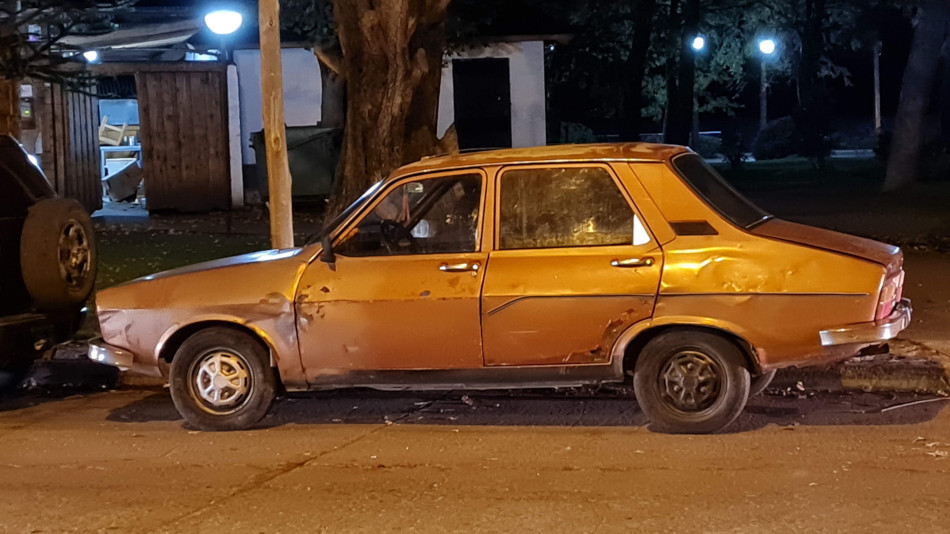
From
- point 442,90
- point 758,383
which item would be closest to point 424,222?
point 758,383

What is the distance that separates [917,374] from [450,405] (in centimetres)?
324

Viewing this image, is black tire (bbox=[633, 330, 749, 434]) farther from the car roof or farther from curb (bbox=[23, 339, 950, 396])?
curb (bbox=[23, 339, 950, 396])

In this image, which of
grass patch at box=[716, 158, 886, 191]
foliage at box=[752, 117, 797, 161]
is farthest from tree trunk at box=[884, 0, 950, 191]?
foliage at box=[752, 117, 797, 161]

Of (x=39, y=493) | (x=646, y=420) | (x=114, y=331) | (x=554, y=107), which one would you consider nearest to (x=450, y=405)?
(x=646, y=420)

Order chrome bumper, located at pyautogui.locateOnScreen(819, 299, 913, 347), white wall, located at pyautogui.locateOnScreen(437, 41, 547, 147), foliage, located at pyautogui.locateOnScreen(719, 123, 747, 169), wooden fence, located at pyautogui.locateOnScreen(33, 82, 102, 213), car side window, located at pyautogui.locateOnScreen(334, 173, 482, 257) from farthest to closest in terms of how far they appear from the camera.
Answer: foliage, located at pyautogui.locateOnScreen(719, 123, 747, 169) → white wall, located at pyautogui.locateOnScreen(437, 41, 547, 147) → wooden fence, located at pyautogui.locateOnScreen(33, 82, 102, 213) → car side window, located at pyautogui.locateOnScreen(334, 173, 482, 257) → chrome bumper, located at pyautogui.locateOnScreen(819, 299, 913, 347)

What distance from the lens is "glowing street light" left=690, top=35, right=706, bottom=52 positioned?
3137cm

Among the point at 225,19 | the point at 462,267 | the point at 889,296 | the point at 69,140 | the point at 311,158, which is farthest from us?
the point at 311,158

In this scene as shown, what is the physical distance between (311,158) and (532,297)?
13566 mm

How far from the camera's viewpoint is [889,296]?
6.68 meters

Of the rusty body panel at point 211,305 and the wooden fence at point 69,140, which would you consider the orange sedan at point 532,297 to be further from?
the wooden fence at point 69,140

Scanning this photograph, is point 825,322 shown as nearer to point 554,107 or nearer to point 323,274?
point 323,274

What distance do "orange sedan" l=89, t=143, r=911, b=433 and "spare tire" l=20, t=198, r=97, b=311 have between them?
80 cm

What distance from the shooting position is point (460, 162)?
23.8 ft

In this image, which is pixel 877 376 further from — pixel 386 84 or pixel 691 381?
pixel 386 84
